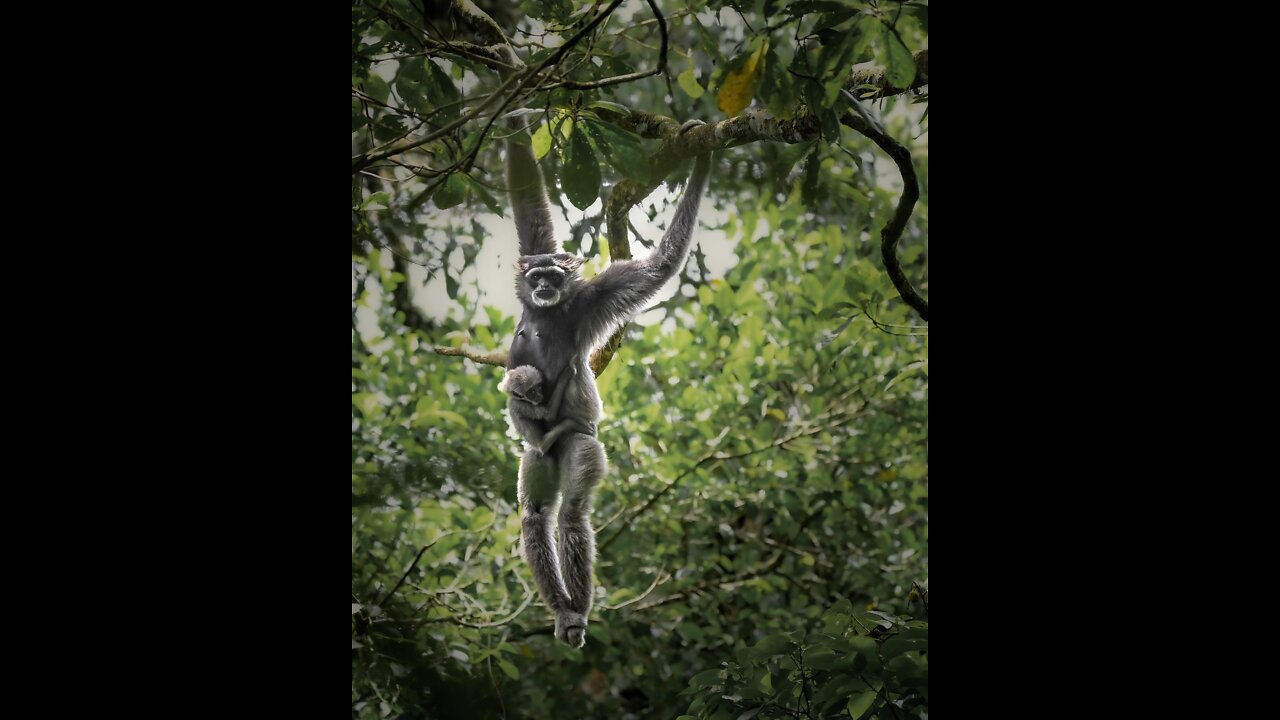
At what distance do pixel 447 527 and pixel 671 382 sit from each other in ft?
2.65

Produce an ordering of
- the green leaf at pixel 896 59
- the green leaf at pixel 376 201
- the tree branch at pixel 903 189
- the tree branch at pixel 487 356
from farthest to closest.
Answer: the tree branch at pixel 487 356 → the green leaf at pixel 376 201 → the tree branch at pixel 903 189 → the green leaf at pixel 896 59

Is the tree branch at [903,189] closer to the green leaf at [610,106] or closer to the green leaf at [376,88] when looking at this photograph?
the green leaf at [610,106]

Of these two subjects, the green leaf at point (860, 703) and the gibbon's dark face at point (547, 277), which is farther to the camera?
the gibbon's dark face at point (547, 277)

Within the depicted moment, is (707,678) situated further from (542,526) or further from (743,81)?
(743,81)

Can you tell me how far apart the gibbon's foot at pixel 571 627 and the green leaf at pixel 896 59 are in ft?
3.38

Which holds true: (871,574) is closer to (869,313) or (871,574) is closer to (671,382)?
(671,382)

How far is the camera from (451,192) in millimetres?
1549

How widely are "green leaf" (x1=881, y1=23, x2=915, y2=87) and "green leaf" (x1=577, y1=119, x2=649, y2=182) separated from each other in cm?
45

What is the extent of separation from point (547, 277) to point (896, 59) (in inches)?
27.0

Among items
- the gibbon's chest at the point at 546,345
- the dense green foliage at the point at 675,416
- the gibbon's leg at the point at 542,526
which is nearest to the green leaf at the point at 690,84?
the dense green foliage at the point at 675,416

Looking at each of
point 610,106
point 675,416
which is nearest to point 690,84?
point 610,106

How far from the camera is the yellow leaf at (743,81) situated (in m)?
1.15
